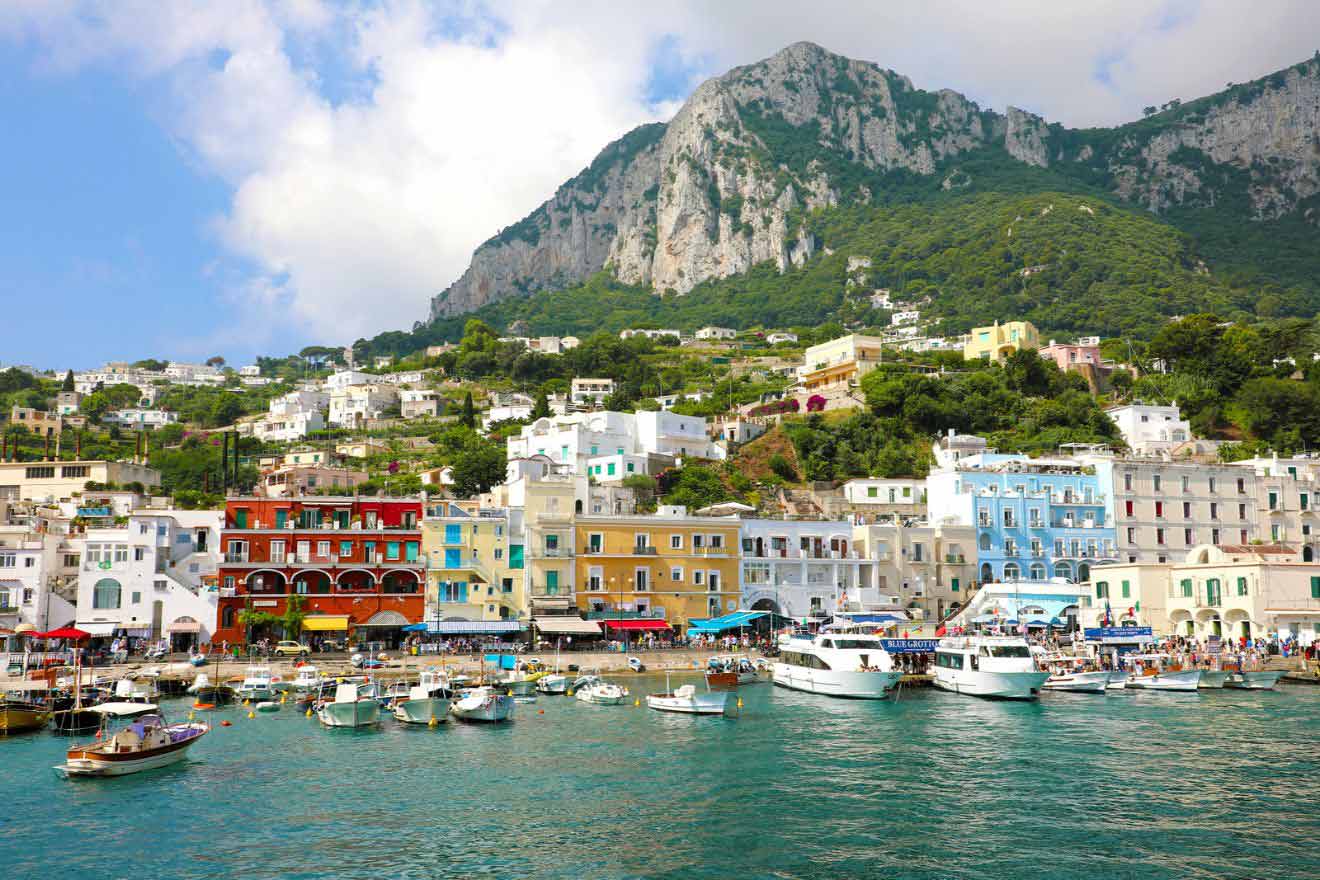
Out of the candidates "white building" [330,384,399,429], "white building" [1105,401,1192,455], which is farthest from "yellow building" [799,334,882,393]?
"white building" [330,384,399,429]

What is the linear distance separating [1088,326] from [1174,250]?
3468cm

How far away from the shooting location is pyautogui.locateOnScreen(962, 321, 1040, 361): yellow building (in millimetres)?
142625

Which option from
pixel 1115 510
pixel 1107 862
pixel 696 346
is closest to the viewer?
pixel 1107 862

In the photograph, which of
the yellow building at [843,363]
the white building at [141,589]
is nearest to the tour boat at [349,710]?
the white building at [141,589]

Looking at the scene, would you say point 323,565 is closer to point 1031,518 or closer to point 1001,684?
point 1001,684

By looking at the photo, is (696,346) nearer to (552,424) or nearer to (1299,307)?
(552,424)

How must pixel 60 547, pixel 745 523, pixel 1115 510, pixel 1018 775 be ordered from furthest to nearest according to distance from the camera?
pixel 1115 510
pixel 745 523
pixel 60 547
pixel 1018 775

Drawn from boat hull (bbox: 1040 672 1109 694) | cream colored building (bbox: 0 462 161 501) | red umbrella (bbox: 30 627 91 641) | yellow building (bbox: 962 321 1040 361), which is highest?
yellow building (bbox: 962 321 1040 361)

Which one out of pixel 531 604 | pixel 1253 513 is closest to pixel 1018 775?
pixel 531 604

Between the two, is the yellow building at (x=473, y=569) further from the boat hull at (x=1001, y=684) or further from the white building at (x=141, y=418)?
the white building at (x=141, y=418)

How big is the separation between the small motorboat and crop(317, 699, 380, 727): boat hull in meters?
12.2

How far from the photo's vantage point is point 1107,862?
26.0 m

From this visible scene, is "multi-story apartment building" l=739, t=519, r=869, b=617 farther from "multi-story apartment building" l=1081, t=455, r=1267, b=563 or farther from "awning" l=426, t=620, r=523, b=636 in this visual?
"multi-story apartment building" l=1081, t=455, r=1267, b=563

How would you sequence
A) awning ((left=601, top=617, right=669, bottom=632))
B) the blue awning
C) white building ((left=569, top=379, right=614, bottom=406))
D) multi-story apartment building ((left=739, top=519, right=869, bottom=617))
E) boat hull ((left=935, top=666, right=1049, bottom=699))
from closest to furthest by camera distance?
boat hull ((left=935, top=666, right=1049, bottom=699)) → awning ((left=601, top=617, right=669, bottom=632)) → the blue awning → multi-story apartment building ((left=739, top=519, right=869, bottom=617)) → white building ((left=569, top=379, right=614, bottom=406))
